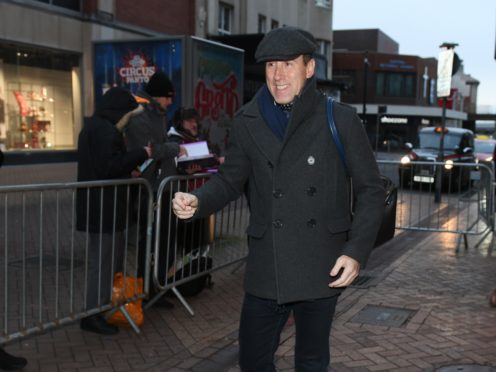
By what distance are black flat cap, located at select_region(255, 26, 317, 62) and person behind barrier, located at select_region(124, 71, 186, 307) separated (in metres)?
2.59

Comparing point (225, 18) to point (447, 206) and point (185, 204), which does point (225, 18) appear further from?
point (185, 204)

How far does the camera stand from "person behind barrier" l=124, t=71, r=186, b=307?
16.6ft

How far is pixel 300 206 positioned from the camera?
254 cm

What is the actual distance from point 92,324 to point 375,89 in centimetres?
5633

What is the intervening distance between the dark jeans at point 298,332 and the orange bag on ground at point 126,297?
223 cm

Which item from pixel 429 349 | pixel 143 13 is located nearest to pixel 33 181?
pixel 143 13

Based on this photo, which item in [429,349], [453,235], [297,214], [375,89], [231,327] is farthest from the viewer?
[375,89]

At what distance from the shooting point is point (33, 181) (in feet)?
42.3

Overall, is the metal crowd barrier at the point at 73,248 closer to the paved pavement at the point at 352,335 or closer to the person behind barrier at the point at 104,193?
the person behind barrier at the point at 104,193

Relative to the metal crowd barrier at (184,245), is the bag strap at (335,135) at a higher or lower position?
higher

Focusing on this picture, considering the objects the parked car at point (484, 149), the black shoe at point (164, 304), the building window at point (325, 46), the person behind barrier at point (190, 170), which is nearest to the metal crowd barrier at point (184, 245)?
the person behind barrier at point (190, 170)

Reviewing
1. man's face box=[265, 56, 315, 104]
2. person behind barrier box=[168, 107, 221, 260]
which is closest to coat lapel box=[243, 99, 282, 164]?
man's face box=[265, 56, 315, 104]

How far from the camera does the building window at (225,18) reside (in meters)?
22.5

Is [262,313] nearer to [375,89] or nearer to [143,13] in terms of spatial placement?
[143,13]
